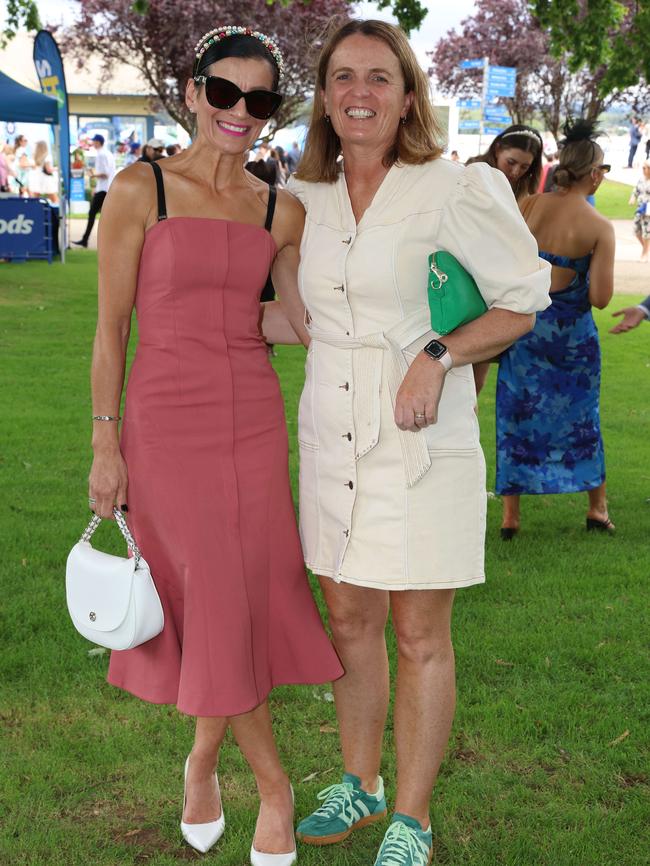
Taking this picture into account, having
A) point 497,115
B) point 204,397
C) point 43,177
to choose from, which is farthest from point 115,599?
point 497,115

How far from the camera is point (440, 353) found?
121 inches

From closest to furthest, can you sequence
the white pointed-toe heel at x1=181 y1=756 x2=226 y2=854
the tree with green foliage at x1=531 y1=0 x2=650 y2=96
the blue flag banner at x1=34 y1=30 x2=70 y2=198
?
the white pointed-toe heel at x1=181 y1=756 x2=226 y2=854 < the tree with green foliage at x1=531 y1=0 x2=650 y2=96 < the blue flag banner at x1=34 y1=30 x2=70 y2=198

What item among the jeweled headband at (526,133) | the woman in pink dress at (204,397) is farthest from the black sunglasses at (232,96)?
the jeweled headband at (526,133)

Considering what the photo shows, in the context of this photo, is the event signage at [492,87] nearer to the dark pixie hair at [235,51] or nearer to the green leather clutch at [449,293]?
the dark pixie hair at [235,51]

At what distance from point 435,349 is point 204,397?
0.68 m

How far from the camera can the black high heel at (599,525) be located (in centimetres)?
684

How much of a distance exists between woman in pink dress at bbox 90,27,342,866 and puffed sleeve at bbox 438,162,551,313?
22.2 inches

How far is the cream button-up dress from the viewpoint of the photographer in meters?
3.11

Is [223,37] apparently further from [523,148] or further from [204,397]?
[523,148]

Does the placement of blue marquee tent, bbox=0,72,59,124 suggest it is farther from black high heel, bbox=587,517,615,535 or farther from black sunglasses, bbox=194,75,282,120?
black sunglasses, bbox=194,75,282,120

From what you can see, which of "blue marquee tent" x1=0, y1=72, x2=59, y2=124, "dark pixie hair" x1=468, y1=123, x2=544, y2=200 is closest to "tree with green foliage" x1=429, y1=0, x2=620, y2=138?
"blue marquee tent" x1=0, y1=72, x2=59, y2=124

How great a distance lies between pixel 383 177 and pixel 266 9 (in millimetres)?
32622

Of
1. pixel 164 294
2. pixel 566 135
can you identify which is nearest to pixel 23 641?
pixel 164 294

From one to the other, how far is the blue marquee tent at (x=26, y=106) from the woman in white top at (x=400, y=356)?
16.4 m
